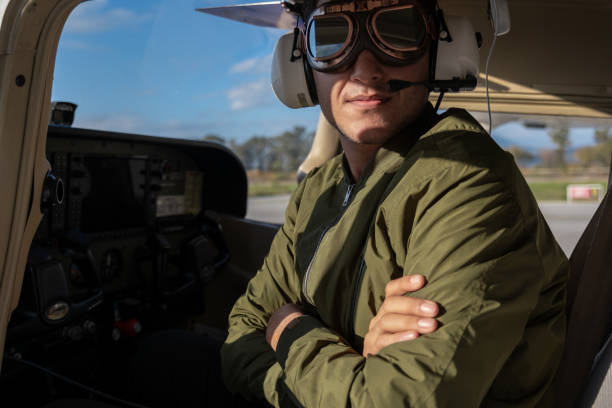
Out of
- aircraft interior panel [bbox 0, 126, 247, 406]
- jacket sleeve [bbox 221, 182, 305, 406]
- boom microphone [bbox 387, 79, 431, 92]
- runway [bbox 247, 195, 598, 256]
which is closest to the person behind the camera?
boom microphone [bbox 387, 79, 431, 92]

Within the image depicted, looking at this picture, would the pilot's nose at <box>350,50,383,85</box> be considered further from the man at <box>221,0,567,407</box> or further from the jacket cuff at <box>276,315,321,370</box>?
the jacket cuff at <box>276,315,321,370</box>

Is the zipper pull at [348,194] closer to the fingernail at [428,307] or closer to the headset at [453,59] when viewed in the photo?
the headset at [453,59]

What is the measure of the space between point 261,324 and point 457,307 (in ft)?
2.05

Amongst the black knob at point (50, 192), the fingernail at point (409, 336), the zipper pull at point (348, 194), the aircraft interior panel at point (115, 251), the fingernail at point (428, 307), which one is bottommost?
the aircraft interior panel at point (115, 251)

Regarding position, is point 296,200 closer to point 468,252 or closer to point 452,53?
point 452,53

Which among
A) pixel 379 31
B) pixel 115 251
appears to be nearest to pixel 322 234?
pixel 379 31

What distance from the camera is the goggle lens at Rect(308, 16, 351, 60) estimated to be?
1008 mm

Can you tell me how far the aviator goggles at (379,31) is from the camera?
98cm

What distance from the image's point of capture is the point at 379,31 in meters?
0.98

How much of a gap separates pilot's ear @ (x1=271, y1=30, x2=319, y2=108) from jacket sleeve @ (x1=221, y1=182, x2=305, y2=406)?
239 mm

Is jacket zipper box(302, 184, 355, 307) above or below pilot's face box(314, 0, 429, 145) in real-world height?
below

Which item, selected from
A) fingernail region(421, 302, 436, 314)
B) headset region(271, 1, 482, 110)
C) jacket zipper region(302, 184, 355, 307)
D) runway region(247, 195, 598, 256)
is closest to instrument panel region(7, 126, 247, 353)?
runway region(247, 195, 598, 256)

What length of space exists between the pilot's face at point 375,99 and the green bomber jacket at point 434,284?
0.04 meters

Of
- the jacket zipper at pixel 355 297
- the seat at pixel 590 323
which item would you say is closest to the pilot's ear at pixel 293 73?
the jacket zipper at pixel 355 297
